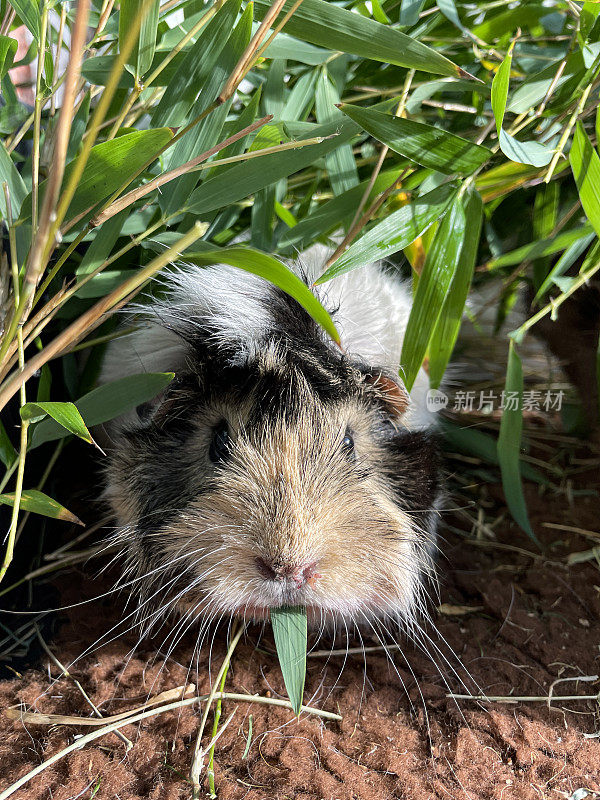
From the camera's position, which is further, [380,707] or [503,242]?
[503,242]

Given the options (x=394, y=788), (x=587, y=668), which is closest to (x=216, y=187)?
(x=394, y=788)

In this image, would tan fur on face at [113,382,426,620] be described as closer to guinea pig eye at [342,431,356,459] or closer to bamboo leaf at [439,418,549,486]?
guinea pig eye at [342,431,356,459]

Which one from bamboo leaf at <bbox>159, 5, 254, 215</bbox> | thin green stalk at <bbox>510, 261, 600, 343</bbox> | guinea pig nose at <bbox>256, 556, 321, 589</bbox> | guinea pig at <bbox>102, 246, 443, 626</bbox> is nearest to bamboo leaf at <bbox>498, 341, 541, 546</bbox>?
thin green stalk at <bbox>510, 261, 600, 343</bbox>

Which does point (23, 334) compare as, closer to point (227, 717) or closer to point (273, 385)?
point (273, 385)

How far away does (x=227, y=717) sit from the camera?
1067 millimetres

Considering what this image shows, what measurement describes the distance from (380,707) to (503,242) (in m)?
1.02

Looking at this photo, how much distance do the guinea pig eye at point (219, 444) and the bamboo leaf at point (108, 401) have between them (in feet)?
0.49

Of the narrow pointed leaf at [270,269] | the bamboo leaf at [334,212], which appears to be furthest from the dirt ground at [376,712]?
the bamboo leaf at [334,212]

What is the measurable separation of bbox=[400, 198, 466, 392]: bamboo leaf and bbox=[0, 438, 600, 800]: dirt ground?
561 mm

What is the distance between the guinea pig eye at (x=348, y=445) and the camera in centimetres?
108

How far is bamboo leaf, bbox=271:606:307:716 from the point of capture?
1003 millimetres

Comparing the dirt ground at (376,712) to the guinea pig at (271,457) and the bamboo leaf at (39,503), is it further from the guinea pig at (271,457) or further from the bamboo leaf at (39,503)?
the bamboo leaf at (39,503)

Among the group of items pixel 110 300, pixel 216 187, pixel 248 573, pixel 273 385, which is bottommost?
pixel 248 573

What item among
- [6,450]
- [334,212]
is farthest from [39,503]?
[334,212]
